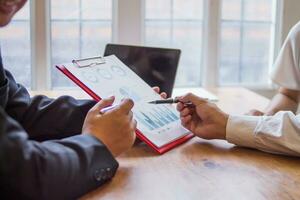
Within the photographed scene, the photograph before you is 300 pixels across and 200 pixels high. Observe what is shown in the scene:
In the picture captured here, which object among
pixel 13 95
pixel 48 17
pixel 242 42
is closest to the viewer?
pixel 13 95

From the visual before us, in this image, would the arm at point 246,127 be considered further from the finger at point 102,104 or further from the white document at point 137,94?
the finger at point 102,104

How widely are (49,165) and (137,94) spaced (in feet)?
1.70

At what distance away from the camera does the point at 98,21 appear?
3.01 metres

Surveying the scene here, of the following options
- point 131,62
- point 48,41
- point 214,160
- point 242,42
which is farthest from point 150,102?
point 242,42

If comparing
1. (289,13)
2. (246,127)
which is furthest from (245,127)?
(289,13)

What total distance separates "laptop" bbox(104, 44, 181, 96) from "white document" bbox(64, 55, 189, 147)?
15.7 inches

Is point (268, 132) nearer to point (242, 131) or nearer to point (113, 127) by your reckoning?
point (242, 131)

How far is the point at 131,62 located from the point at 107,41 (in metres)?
1.44

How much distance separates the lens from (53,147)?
720mm

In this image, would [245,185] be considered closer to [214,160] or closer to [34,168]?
[214,160]

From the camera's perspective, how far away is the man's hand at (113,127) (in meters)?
0.84

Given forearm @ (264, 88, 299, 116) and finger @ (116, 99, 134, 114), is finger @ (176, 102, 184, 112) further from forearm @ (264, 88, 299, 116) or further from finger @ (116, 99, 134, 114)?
forearm @ (264, 88, 299, 116)

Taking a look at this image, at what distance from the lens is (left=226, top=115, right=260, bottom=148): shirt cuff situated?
104 centimetres

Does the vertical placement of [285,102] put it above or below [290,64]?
below
